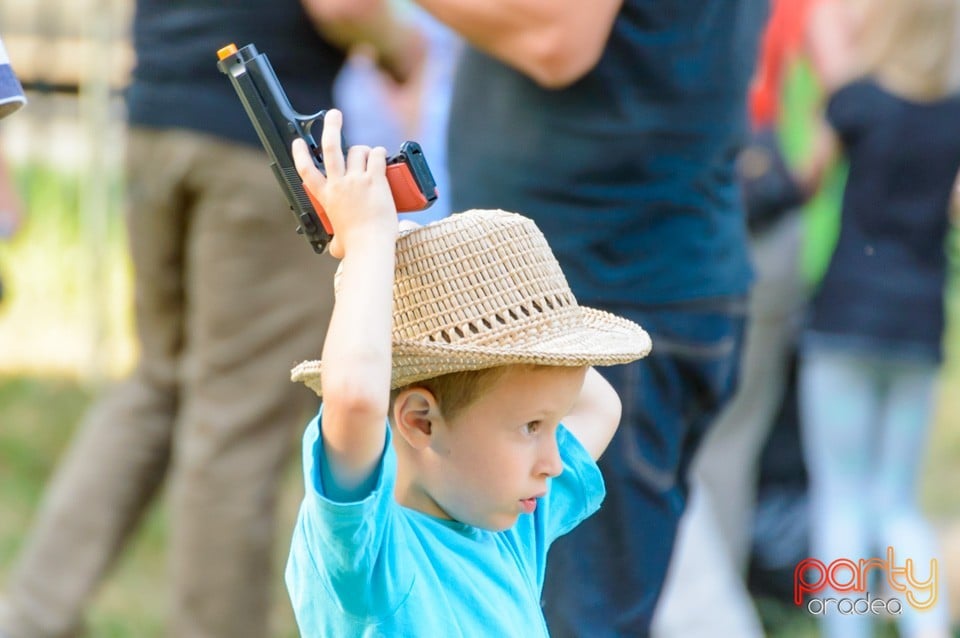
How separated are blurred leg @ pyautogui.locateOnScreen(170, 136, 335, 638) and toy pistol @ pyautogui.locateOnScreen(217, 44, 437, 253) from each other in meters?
1.63

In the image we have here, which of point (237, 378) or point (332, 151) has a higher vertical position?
point (332, 151)

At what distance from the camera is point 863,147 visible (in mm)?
3861

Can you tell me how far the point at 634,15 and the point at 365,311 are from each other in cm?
103

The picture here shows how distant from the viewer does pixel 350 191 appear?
151cm

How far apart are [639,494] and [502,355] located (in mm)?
901

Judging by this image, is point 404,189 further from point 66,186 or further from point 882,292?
point 66,186

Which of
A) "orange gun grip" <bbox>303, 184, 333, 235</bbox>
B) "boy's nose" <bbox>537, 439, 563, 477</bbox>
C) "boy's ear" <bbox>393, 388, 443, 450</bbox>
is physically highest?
"orange gun grip" <bbox>303, 184, 333, 235</bbox>

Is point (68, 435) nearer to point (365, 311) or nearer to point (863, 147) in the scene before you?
point (863, 147)

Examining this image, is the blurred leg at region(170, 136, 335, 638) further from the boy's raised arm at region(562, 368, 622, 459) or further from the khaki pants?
the boy's raised arm at region(562, 368, 622, 459)

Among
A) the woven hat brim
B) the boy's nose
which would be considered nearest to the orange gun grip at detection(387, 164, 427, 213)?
the woven hat brim

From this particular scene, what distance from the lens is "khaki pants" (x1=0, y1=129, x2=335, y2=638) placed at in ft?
10.5

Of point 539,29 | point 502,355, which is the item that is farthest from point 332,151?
point 539,29

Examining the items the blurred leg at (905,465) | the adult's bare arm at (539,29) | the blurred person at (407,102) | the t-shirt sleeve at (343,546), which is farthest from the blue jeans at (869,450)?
the t-shirt sleeve at (343,546)

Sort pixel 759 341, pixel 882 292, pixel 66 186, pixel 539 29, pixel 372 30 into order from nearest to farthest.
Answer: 1. pixel 539 29
2. pixel 372 30
3. pixel 882 292
4. pixel 759 341
5. pixel 66 186
